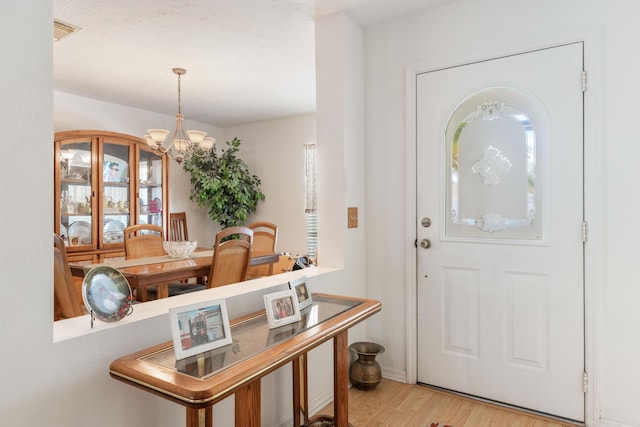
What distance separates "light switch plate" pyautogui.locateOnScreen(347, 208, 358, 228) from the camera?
241cm

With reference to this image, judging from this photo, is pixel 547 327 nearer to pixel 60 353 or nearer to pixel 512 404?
pixel 512 404

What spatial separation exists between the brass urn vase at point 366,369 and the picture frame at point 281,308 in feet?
3.48

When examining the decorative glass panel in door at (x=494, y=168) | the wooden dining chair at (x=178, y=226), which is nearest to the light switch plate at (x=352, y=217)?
the decorative glass panel in door at (x=494, y=168)

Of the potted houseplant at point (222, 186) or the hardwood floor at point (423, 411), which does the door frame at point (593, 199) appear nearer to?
the hardwood floor at point (423, 411)

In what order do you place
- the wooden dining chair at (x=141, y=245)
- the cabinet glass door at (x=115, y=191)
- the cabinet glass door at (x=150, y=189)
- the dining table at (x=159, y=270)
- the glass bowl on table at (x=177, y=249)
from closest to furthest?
1. the dining table at (x=159, y=270)
2. the glass bowl on table at (x=177, y=249)
3. the wooden dining chair at (x=141, y=245)
4. the cabinet glass door at (x=115, y=191)
5. the cabinet glass door at (x=150, y=189)

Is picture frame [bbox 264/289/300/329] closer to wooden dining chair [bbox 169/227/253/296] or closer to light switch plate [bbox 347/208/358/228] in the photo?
light switch plate [bbox 347/208/358/228]

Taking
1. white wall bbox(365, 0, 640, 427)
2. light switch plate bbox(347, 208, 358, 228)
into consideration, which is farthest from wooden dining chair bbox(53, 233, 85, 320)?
white wall bbox(365, 0, 640, 427)

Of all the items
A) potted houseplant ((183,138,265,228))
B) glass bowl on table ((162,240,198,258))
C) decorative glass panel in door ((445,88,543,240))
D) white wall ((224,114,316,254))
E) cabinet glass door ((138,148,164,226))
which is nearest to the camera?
decorative glass panel in door ((445,88,543,240))

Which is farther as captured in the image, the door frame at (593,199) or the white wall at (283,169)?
the white wall at (283,169)

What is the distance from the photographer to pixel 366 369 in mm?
2359

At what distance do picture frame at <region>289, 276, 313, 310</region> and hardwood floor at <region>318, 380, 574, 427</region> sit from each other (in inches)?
32.7

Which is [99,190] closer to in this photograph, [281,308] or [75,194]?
[75,194]

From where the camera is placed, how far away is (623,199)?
1.84 m

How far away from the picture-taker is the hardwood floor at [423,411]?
200cm
